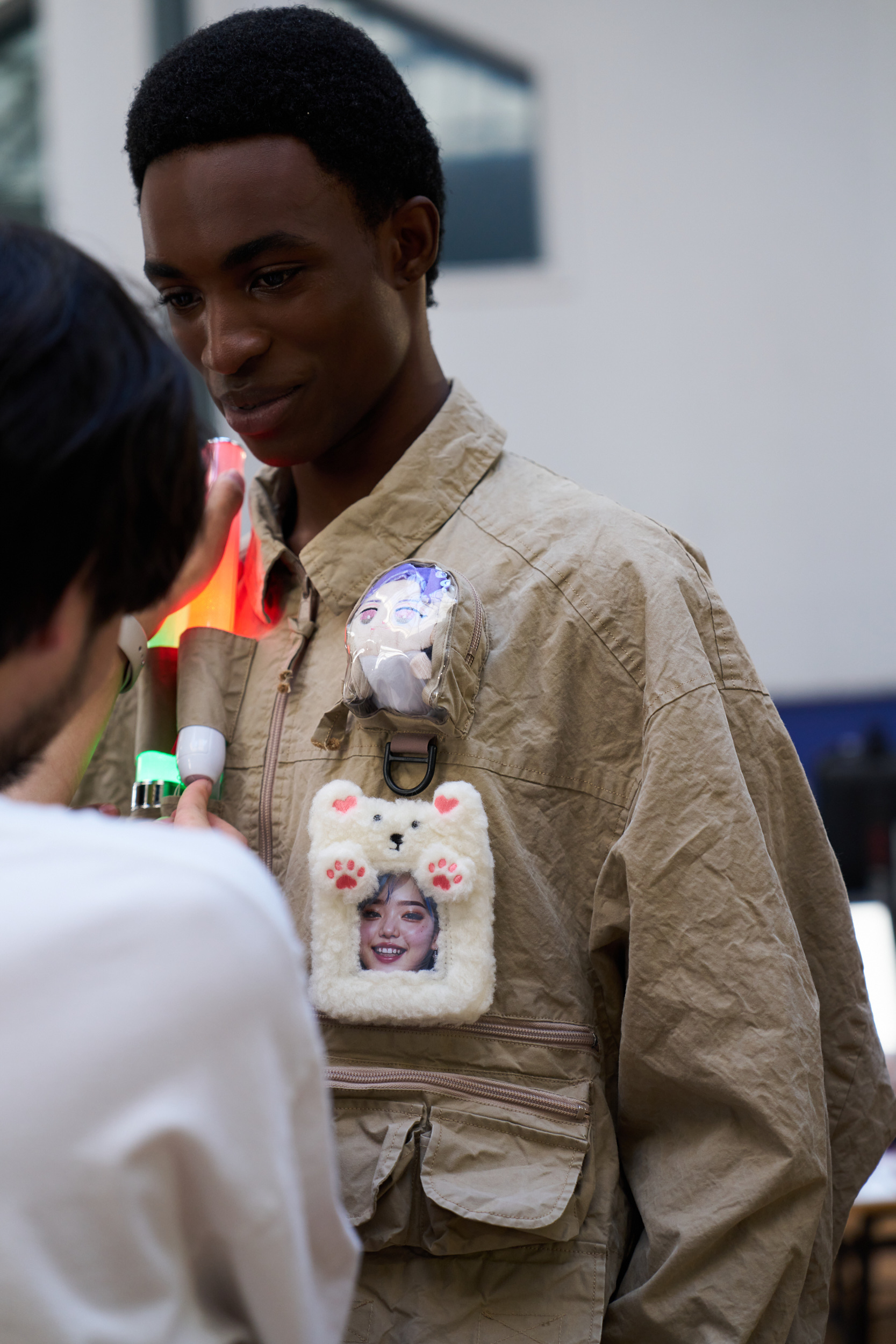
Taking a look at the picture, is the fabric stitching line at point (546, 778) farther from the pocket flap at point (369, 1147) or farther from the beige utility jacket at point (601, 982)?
the pocket flap at point (369, 1147)

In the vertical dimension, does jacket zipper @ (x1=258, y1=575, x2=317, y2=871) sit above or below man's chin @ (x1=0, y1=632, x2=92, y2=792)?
below

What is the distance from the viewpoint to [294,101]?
1.03 meters

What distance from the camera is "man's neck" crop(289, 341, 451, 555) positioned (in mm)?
1135

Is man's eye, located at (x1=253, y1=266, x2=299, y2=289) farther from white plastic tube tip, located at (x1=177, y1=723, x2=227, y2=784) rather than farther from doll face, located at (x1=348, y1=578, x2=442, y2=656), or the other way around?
white plastic tube tip, located at (x1=177, y1=723, x2=227, y2=784)

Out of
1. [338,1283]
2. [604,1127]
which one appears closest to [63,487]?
[338,1283]

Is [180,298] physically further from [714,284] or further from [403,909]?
[714,284]

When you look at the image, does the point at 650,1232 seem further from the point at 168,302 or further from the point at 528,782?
the point at 168,302

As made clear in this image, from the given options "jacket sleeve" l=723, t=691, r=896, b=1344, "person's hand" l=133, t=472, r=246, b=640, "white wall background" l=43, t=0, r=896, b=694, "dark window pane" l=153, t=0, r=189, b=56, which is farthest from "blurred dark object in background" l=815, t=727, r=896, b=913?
"dark window pane" l=153, t=0, r=189, b=56

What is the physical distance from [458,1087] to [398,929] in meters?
0.13

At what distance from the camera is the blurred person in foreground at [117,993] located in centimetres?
48

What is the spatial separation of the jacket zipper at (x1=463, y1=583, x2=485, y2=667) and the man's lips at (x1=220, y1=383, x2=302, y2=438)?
9.6 inches

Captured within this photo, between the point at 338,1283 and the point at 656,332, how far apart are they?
3.63 meters

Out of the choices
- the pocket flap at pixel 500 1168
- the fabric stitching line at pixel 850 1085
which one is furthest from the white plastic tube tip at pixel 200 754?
the fabric stitching line at pixel 850 1085

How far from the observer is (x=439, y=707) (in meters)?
0.96
